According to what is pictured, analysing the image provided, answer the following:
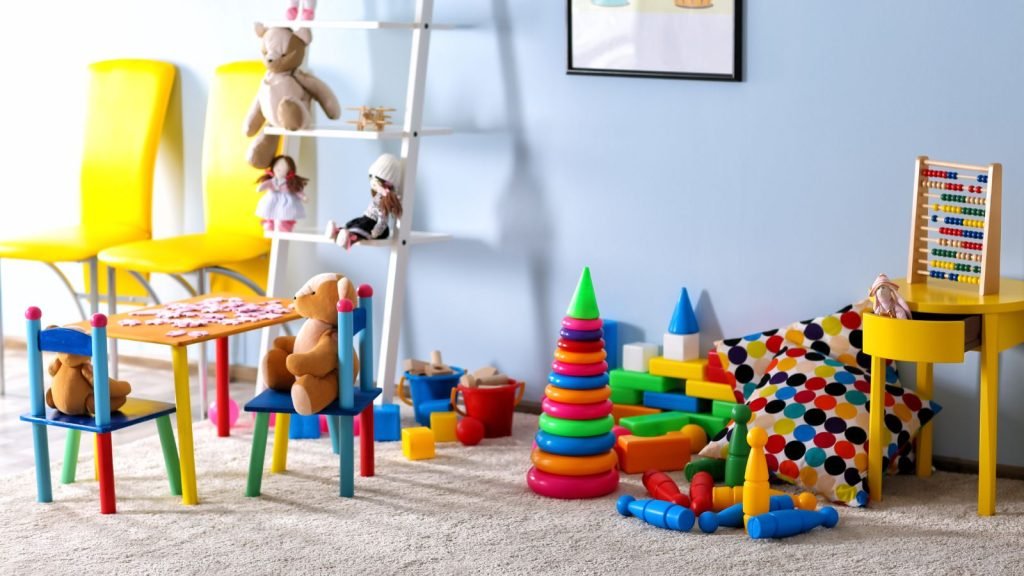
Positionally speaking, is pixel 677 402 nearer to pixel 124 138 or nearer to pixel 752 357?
pixel 752 357

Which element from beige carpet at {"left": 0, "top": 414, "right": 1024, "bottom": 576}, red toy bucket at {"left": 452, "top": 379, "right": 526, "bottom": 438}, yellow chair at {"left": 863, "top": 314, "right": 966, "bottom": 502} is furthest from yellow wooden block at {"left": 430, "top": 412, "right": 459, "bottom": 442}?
yellow chair at {"left": 863, "top": 314, "right": 966, "bottom": 502}

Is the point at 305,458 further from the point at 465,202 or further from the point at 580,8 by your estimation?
the point at 580,8

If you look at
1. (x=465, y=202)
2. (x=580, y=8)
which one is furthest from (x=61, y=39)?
(x=580, y=8)

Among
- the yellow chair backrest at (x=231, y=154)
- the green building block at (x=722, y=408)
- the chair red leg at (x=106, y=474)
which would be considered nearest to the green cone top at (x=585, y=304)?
the green building block at (x=722, y=408)

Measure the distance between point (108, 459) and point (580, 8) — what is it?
1.69 metres

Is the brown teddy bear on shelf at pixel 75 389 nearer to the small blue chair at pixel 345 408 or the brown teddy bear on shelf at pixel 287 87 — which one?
the small blue chair at pixel 345 408

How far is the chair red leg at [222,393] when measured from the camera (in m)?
→ 3.58

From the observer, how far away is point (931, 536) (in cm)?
279

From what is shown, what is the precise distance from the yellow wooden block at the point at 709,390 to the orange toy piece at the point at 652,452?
19 centimetres

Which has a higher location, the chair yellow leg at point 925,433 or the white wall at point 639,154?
the white wall at point 639,154

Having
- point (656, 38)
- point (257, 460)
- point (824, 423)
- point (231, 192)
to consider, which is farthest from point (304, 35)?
point (824, 423)

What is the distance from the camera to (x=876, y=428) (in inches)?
118

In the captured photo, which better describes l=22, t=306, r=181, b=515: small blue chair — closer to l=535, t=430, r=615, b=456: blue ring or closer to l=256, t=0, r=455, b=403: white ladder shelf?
l=256, t=0, r=455, b=403: white ladder shelf

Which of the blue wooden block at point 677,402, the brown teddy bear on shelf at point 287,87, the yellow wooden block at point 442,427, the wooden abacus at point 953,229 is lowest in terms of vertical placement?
the yellow wooden block at point 442,427
